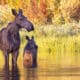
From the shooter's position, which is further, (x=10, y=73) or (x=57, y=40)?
(x=57, y=40)

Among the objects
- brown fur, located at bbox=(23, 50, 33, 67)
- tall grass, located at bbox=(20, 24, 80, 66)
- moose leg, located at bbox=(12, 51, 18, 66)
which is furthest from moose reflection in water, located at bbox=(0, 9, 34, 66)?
tall grass, located at bbox=(20, 24, 80, 66)

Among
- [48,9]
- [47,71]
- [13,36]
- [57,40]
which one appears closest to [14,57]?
[13,36]

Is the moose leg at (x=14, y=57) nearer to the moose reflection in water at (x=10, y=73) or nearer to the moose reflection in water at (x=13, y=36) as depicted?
the moose reflection in water at (x=13, y=36)

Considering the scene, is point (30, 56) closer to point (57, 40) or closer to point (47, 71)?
point (47, 71)

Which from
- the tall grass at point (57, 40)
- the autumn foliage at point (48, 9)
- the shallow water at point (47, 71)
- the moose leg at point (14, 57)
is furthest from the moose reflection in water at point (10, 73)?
the autumn foliage at point (48, 9)

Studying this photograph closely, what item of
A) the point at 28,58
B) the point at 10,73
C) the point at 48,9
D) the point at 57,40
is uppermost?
the point at 48,9

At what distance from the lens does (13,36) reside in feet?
27.0

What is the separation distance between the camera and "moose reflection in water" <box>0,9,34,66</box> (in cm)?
815

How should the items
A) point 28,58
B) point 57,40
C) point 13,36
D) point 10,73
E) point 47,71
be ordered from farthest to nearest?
point 57,40, point 28,58, point 13,36, point 47,71, point 10,73

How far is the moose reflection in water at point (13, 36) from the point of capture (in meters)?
8.15

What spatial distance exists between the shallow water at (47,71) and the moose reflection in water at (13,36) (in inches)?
10.1

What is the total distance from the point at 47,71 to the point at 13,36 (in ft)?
3.41

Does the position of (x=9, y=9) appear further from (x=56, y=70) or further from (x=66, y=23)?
(x=56, y=70)

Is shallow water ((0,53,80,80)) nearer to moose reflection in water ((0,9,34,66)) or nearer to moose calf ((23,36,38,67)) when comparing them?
moose calf ((23,36,38,67))
